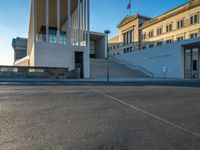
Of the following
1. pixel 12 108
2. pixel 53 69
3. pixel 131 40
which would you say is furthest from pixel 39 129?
pixel 131 40

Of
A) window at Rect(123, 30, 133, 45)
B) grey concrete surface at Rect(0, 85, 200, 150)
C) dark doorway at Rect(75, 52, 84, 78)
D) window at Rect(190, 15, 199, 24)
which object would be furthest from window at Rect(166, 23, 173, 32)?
grey concrete surface at Rect(0, 85, 200, 150)

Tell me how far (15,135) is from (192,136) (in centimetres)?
361

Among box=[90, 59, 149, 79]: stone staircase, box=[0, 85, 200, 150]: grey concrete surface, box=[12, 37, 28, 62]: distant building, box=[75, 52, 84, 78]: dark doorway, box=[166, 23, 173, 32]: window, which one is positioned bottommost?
box=[0, 85, 200, 150]: grey concrete surface

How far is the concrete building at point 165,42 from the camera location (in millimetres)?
27438

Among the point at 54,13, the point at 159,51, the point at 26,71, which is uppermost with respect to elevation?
the point at 54,13

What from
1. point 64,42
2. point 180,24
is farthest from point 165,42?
point 64,42

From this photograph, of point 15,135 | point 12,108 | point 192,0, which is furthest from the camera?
point 192,0

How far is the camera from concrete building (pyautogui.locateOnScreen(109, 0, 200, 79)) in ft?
90.0

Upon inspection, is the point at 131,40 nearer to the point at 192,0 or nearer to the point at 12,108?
the point at 192,0

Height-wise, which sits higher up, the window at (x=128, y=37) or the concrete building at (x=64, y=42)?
the window at (x=128, y=37)

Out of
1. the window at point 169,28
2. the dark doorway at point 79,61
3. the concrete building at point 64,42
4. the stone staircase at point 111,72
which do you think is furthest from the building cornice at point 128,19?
the dark doorway at point 79,61

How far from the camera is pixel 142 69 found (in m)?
33.3

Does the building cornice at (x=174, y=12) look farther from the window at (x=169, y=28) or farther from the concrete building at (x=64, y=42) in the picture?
the concrete building at (x=64, y=42)

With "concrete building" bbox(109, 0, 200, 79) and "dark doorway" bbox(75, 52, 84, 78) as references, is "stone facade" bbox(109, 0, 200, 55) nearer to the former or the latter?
"concrete building" bbox(109, 0, 200, 79)
